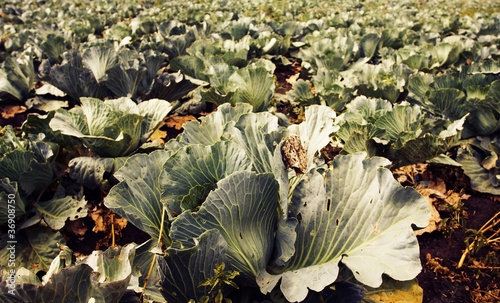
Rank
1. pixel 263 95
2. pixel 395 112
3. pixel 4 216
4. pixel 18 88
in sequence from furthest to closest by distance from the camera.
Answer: pixel 18 88 → pixel 263 95 → pixel 395 112 → pixel 4 216

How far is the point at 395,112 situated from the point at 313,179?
5.26ft

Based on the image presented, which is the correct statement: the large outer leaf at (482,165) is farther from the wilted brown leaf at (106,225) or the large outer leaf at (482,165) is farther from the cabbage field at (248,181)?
the wilted brown leaf at (106,225)

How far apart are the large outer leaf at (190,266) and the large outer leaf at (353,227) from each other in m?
0.27

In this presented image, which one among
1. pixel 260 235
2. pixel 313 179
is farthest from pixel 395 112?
pixel 260 235

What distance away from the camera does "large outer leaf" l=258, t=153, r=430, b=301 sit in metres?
1.31

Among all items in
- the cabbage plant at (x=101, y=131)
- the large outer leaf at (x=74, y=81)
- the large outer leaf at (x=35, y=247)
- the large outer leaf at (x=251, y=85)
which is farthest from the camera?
the large outer leaf at (x=74, y=81)

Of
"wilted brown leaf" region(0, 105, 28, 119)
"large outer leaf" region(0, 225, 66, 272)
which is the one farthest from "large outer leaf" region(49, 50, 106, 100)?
"large outer leaf" region(0, 225, 66, 272)

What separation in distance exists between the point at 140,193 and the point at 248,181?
0.73 meters

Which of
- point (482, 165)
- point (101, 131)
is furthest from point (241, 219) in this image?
point (482, 165)

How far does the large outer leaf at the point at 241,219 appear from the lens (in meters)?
1.31

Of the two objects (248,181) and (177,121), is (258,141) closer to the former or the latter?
(248,181)

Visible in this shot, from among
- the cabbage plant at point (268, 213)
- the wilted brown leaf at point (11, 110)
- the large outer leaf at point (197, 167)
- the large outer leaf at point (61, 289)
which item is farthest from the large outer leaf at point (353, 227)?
the wilted brown leaf at point (11, 110)

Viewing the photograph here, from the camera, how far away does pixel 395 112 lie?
2.72 metres

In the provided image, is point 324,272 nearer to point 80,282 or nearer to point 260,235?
point 260,235
